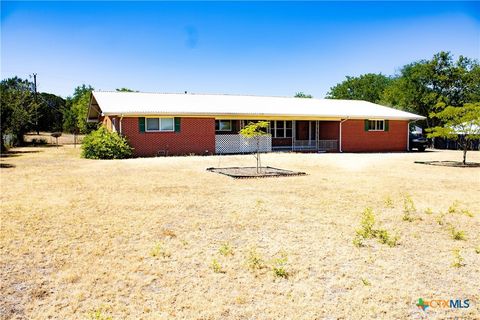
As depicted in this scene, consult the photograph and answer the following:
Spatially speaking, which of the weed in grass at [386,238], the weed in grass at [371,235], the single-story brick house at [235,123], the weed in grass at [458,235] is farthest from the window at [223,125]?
the weed in grass at [458,235]

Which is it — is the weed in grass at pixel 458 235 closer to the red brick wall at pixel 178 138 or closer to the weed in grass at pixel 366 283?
the weed in grass at pixel 366 283

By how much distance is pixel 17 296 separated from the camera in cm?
438

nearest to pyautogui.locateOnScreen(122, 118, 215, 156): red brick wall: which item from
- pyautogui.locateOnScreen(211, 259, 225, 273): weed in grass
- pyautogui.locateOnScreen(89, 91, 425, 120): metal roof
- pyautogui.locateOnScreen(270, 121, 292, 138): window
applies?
pyautogui.locateOnScreen(89, 91, 425, 120): metal roof

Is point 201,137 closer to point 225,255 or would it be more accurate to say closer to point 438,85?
point 225,255

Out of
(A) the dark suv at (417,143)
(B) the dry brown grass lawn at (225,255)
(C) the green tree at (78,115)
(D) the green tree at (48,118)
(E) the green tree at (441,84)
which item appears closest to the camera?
(B) the dry brown grass lawn at (225,255)

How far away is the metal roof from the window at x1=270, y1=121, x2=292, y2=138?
4.59 feet

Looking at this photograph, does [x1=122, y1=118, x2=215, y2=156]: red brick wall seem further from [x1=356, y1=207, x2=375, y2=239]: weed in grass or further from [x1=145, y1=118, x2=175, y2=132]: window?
[x1=356, y1=207, x2=375, y2=239]: weed in grass

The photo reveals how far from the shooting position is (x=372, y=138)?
3022cm

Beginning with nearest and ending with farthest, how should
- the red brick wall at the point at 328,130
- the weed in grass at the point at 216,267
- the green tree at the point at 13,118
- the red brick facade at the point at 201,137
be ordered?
the weed in grass at the point at 216,267
the red brick facade at the point at 201,137
the green tree at the point at 13,118
the red brick wall at the point at 328,130

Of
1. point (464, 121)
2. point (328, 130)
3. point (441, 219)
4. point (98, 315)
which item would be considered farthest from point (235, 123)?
point (98, 315)

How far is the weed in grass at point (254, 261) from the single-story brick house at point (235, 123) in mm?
18280

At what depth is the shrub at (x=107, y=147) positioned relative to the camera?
72.4ft

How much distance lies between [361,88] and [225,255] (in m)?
71.6

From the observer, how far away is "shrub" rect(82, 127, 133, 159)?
2208 centimetres
